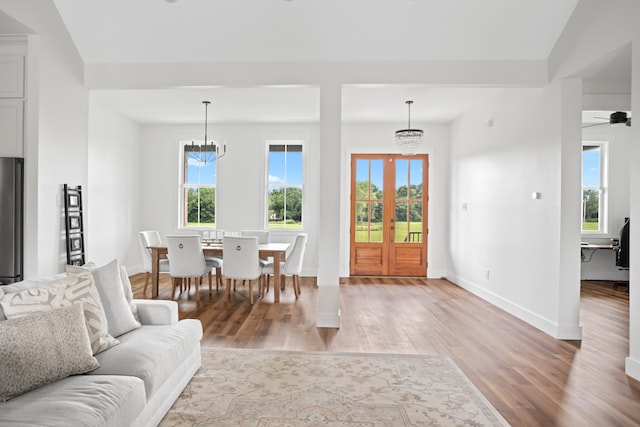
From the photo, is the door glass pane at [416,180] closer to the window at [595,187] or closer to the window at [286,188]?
the window at [286,188]

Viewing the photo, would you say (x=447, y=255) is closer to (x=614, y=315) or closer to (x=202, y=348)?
(x=614, y=315)

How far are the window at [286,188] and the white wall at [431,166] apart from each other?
858 mm

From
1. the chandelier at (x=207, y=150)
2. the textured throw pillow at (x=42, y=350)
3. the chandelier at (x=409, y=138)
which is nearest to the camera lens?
the textured throw pillow at (x=42, y=350)

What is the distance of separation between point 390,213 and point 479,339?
11.6 ft

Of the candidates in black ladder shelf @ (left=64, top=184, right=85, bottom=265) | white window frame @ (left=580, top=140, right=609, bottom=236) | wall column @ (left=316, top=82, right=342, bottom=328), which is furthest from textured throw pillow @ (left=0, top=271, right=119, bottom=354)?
white window frame @ (left=580, top=140, right=609, bottom=236)

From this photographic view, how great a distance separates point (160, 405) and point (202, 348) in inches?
46.2

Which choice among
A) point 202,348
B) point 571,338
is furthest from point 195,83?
point 571,338

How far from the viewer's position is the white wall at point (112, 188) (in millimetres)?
5793

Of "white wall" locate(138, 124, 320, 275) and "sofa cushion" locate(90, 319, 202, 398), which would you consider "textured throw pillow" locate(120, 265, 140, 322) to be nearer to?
"sofa cushion" locate(90, 319, 202, 398)

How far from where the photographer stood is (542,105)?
406cm

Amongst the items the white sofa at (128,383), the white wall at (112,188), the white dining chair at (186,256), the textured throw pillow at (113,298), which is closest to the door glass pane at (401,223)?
the white dining chair at (186,256)

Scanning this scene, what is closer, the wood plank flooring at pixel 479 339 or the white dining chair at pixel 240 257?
the wood plank flooring at pixel 479 339

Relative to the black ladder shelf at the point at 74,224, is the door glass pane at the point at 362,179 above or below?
above

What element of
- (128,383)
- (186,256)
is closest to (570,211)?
(128,383)
